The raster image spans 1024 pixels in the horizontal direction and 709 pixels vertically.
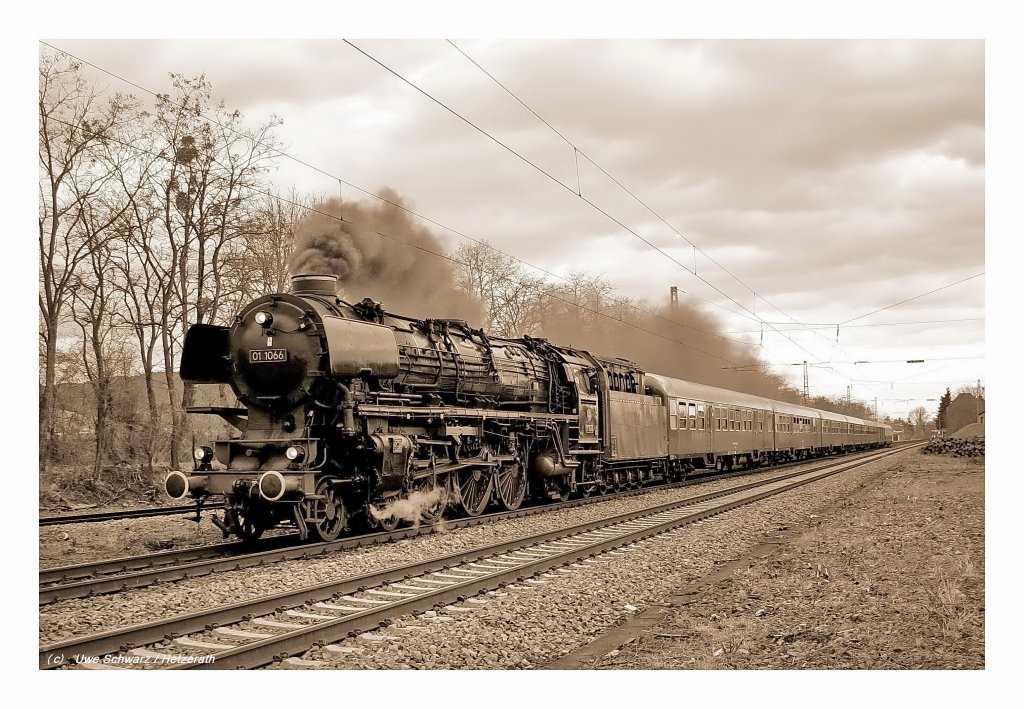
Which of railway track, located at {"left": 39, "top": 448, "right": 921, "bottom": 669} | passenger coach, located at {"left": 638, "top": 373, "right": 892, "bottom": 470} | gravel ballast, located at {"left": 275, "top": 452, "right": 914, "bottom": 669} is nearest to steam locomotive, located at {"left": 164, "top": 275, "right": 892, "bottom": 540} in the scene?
railway track, located at {"left": 39, "top": 448, "right": 921, "bottom": 669}

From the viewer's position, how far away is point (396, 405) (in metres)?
12.7

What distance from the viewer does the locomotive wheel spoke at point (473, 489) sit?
14664 millimetres

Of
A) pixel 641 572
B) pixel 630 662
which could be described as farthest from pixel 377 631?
pixel 641 572

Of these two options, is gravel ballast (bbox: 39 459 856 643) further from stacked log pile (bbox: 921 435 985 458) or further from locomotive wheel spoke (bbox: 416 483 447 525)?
stacked log pile (bbox: 921 435 985 458)

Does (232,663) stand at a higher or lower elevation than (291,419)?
lower

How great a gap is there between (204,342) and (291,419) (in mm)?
1886

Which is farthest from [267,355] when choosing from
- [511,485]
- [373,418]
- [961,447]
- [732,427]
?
[961,447]

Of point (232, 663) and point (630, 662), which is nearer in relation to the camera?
point (232, 663)

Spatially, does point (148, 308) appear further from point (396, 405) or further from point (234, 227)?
point (396, 405)

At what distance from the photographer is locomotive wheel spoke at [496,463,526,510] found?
16047 millimetres

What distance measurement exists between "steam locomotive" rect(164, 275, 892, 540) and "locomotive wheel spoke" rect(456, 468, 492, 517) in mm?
28

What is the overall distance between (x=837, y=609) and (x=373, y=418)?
22.0ft

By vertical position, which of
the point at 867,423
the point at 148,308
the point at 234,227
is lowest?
the point at 867,423

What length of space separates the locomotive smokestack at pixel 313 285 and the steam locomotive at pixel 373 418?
0.07 feet
